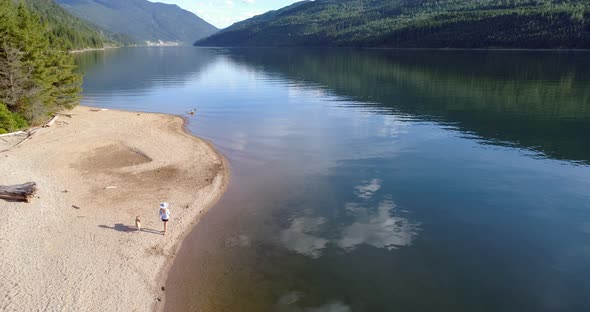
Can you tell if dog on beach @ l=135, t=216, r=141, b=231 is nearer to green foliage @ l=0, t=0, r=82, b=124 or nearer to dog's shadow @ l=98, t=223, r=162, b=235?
dog's shadow @ l=98, t=223, r=162, b=235

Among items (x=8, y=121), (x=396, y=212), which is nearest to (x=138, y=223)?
(x=396, y=212)

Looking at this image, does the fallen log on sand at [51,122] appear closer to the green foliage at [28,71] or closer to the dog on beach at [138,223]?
the green foliage at [28,71]

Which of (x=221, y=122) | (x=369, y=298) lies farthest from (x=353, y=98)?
(x=369, y=298)

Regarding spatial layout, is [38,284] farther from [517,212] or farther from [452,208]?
[517,212]

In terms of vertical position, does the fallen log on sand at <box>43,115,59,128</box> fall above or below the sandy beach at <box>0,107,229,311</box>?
above

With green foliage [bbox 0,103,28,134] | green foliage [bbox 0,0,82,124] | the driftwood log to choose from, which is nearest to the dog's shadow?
the driftwood log
